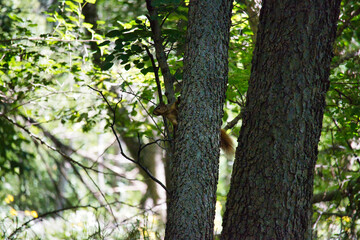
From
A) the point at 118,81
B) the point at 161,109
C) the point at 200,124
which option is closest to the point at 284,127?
the point at 200,124

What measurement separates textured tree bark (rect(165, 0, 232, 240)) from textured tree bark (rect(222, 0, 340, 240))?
0.13 metres

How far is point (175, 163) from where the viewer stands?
1.56m

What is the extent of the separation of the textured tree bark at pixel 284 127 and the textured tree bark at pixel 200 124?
5.3 inches

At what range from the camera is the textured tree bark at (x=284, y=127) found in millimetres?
1505

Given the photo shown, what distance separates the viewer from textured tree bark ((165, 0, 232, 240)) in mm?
1454

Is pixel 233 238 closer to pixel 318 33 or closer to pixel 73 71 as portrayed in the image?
pixel 318 33

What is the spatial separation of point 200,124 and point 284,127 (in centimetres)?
34

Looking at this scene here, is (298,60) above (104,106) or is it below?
below

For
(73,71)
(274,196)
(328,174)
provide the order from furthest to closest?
1. (328,174)
2. (73,71)
3. (274,196)

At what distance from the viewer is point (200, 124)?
1.54 metres

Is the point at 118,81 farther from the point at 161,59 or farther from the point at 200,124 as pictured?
the point at 200,124

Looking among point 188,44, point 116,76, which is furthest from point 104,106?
point 188,44

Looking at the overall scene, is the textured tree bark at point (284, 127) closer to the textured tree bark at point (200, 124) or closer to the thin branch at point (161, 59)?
the textured tree bark at point (200, 124)

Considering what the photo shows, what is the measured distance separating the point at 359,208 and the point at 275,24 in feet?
6.54
